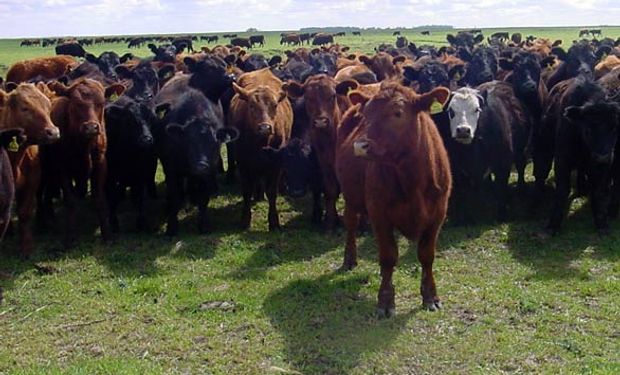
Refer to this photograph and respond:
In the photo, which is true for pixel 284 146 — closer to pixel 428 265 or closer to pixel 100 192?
pixel 100 192

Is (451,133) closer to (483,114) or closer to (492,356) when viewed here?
Answer: (483,114)

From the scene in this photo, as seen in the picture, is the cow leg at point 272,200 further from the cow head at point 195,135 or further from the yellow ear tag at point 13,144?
the yellow ear tag at point 13,144

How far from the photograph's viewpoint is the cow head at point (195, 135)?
8.48 metres

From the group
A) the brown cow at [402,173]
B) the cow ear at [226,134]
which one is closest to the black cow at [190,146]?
the cow ear at [226,134]

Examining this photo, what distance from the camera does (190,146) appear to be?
8547 millimetres

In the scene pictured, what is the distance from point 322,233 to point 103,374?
4097mm

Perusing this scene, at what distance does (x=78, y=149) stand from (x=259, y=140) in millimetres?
2257

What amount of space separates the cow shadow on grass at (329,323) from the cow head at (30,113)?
3045 mm

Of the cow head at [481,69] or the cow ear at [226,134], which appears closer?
the cow ear at [226,134]

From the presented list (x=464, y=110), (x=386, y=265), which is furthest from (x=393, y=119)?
(x=464, y=110)

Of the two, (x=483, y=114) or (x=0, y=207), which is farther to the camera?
(x=483, y=114)

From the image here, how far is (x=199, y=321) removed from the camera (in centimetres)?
609

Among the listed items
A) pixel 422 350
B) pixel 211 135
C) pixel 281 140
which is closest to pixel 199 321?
pixel 422 350

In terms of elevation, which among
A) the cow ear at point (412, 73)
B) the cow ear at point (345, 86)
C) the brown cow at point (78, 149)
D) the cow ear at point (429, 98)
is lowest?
the brown cow at point (78, 149)
